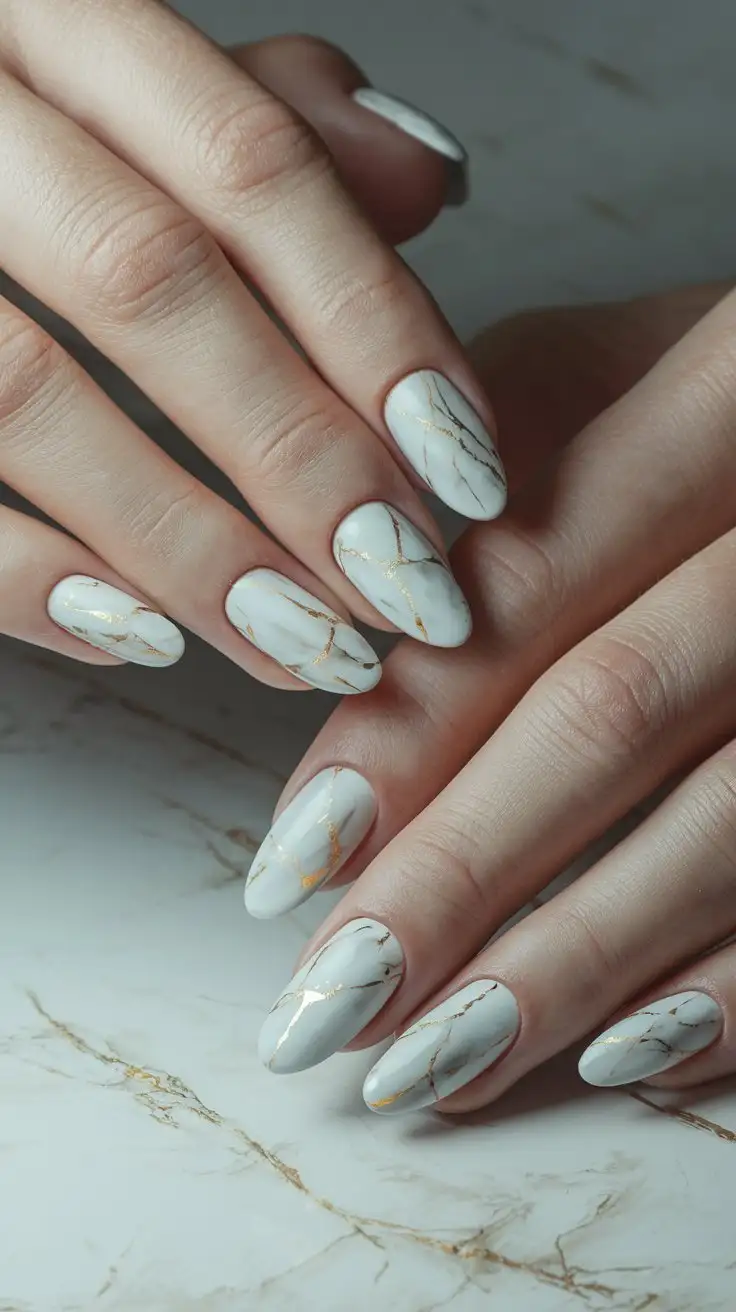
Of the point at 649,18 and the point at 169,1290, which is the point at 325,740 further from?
the point at 649,18

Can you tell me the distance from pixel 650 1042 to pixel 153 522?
0.36 meters

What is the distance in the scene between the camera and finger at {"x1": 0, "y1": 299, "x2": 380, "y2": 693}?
0.82 metres

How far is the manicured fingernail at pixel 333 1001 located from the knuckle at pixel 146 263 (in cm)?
34

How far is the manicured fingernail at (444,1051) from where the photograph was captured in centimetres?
75

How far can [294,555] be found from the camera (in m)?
0.86

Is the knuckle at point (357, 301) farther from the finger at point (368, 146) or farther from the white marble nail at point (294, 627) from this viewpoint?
the finger at point (368, 146)

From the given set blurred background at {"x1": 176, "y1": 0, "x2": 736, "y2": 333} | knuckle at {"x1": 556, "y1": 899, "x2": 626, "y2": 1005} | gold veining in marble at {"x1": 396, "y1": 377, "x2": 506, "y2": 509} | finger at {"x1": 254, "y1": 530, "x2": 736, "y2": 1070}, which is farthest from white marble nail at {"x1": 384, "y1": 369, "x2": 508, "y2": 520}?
blurred background at {"x1": 176, "y1": 0, "x2": 736, "y2": 333}

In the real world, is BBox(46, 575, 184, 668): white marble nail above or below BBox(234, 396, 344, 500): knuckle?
below

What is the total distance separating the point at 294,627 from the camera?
2.72 ft

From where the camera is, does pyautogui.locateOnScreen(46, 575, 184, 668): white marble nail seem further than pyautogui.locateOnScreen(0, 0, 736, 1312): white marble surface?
Yes

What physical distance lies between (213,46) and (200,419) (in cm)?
24

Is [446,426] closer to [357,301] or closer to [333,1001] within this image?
[357,301]

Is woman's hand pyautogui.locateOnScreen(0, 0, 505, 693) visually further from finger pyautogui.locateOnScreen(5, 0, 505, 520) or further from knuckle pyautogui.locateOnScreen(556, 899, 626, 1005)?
knuckle pyautogui.locateOnScreen(556, 899, 626, 1005)

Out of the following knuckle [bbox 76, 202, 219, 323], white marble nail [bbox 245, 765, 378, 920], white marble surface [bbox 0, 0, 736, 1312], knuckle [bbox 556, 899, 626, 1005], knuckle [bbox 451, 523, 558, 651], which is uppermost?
knuckle [bbox 76, 202, 219, 323]
